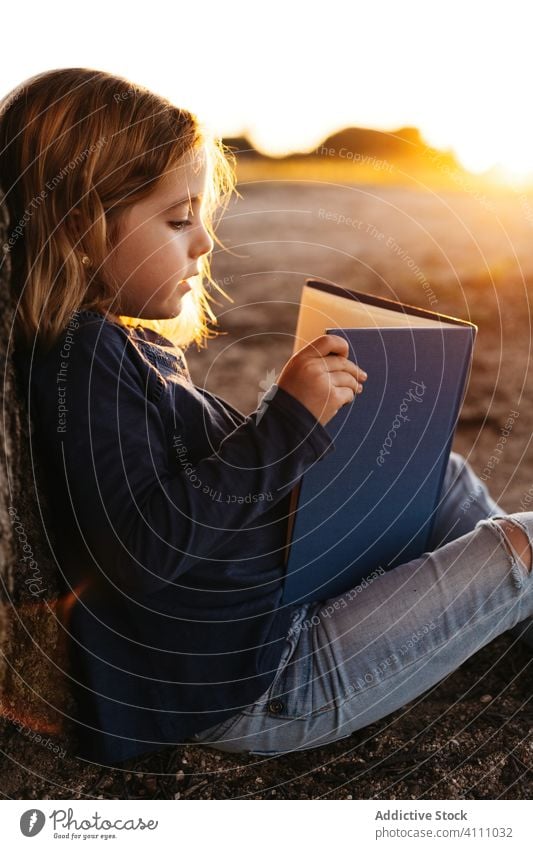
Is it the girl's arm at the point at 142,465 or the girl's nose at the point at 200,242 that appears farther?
the girl's nose at the point at 200,242

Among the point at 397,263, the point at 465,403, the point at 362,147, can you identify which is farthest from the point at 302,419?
the point at 397,263

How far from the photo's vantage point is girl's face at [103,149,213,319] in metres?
1.19

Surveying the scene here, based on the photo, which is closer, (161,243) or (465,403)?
(161,243)

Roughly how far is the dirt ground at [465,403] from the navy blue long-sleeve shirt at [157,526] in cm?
12

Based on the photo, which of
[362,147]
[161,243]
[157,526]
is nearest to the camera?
[157,526]

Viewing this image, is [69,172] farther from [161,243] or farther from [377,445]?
[377,445]

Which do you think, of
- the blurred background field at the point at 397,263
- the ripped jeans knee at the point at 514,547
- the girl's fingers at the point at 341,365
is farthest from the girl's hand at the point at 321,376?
the blurred background field at the point at 397,263

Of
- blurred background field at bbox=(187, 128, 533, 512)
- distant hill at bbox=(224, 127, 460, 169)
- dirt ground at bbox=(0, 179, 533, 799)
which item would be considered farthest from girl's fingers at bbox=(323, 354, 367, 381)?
blurred background field at bbox=(187, 128, 533, 512)

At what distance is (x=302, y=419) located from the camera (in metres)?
1.14

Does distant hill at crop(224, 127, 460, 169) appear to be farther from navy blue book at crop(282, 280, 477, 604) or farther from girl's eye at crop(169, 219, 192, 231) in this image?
navy blue book at crop(282, 280, 477, 604)

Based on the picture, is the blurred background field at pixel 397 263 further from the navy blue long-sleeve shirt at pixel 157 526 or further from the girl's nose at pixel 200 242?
the navy blue long-sleeve shirt at pixel 157 526

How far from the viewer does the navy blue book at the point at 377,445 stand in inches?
49.0

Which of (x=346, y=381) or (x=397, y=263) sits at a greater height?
(x=346, y=381)

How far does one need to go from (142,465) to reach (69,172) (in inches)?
16.2
